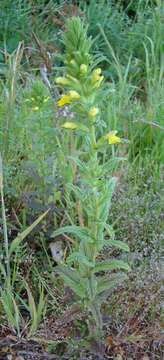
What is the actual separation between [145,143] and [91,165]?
123cm

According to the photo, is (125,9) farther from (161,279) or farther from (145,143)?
(161,279)

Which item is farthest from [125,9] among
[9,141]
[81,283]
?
[81,283]

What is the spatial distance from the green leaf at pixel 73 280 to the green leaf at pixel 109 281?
48 millimetres

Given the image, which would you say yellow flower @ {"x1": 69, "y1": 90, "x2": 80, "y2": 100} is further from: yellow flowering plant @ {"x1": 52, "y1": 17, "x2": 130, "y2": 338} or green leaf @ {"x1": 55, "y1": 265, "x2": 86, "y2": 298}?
green leaf @ {"x1": 55, "y1": 265, "x2": 86, "y2": 298}

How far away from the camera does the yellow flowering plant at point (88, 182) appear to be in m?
1.66

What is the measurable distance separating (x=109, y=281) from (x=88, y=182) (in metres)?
0.31

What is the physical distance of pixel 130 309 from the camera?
2037 millimetres

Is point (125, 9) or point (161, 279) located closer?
point (161, 279)

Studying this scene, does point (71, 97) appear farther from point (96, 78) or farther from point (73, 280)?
point (73, 280)

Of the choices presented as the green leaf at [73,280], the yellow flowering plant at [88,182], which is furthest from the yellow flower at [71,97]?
the green leaf at [73,280]

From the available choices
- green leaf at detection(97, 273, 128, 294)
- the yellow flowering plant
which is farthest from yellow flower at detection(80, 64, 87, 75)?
green leaf at detection(97, 273, 128, 294)

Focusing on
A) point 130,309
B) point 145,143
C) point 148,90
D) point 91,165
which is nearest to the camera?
point 91,165

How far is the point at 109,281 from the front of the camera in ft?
6.21

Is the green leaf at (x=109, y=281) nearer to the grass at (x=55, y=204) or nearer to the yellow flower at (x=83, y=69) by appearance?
the grass at (x=55, y=204)
